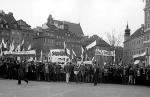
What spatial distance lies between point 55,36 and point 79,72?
282 ft

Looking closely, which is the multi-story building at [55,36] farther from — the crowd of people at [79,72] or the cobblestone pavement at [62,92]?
the cobblestone pavement at [62,92]

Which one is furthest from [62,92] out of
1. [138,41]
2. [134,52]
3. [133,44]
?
[133,44]

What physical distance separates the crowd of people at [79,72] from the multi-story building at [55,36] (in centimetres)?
7129

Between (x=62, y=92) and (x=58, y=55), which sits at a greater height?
(x=58, y=55)

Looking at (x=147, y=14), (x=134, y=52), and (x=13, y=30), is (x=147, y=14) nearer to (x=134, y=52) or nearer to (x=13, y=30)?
(x=134, y=52)

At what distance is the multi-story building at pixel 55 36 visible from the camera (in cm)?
11194

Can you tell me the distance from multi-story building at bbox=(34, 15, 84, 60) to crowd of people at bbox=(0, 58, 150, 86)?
2807 inches

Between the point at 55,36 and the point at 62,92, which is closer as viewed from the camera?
the point at 62,92

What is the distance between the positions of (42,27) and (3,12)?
1915 cm

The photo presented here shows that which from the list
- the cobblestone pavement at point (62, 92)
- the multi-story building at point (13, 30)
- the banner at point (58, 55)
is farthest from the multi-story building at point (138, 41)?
the cobblestone pavement at point (62, 92)

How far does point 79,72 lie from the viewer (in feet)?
101

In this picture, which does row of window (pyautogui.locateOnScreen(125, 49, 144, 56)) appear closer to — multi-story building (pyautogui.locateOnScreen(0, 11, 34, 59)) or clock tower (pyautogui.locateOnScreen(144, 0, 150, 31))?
clock tower (pyautogui.locateOnScreen(144, 0, 150, 31))

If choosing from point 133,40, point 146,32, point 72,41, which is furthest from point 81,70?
point 72,41

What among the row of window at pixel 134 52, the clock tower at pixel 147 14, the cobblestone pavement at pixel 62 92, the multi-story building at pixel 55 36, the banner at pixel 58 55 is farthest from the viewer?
the multi-story building at pixel 55 36
